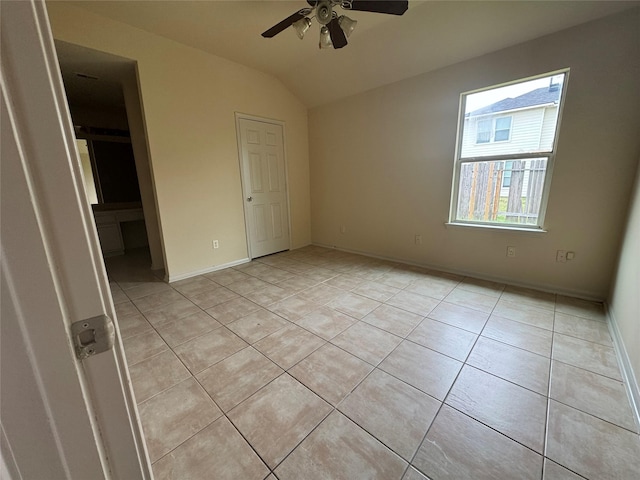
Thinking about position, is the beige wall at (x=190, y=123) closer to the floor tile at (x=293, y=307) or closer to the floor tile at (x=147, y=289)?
the floor tile at (x=147, y=289)

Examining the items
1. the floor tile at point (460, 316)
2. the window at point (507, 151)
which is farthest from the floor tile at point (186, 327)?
the window at point (507, 151)

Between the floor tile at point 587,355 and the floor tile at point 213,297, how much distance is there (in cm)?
276

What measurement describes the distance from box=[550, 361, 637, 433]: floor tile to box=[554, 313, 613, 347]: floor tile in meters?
0.47

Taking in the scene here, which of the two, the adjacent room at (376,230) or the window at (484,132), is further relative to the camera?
the window at (484,132)

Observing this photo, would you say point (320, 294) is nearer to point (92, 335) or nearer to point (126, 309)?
point (126, 309)

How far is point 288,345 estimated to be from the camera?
1.89 meters

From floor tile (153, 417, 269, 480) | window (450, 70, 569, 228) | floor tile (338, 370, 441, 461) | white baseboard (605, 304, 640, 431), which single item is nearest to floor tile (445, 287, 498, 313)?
white baseboard (605, 304, 640, 431)

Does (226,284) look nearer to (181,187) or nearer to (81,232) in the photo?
(181,187)

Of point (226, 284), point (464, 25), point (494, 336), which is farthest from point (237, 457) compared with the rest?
point (464, 25)

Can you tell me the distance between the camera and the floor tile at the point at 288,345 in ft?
5.74

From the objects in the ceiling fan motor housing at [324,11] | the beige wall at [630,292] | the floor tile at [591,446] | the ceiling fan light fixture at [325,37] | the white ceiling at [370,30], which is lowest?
the floor tile at [591,446]

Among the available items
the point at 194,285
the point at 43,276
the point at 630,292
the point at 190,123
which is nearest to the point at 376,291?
the point at 630,292

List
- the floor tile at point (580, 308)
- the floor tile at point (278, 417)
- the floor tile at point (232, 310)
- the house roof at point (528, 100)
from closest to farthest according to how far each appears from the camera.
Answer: the floor tile at point (278, 417) → the floor tile at point (580, 308) → the floor tile at point (232, 310) → the house roof at point (528, 100)

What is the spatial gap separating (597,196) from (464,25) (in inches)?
79.6
